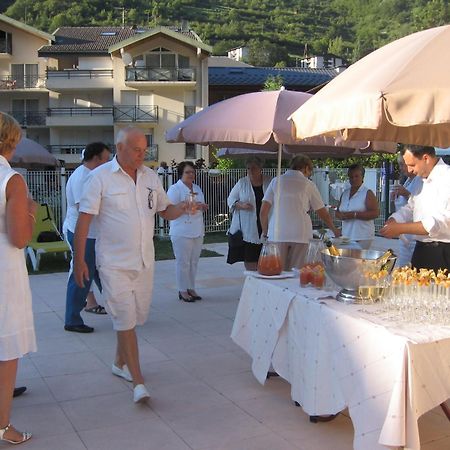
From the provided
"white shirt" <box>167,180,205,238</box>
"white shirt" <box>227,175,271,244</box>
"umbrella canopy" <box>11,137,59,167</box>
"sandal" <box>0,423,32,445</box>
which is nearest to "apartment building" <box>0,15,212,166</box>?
"umbrella canopy" <box>11,137,59,167</box>

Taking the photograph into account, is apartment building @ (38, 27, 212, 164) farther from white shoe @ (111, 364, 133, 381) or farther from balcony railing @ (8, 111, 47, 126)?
white shoe @ (111, 364, 133, 381)

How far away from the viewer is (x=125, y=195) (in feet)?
13.6

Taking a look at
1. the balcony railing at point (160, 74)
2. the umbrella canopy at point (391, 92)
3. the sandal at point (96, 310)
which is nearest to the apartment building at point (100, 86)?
the balcony railing at point (160, 74)

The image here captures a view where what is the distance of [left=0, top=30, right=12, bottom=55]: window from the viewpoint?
36812mm

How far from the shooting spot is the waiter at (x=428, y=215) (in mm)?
3762

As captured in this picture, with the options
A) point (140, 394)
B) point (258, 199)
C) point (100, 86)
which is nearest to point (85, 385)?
point (140, 394)

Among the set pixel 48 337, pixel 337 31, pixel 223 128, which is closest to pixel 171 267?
pixel 48 337

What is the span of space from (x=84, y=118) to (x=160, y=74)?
5326 millimetres

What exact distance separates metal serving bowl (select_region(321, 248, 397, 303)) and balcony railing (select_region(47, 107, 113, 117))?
3409 centimetres

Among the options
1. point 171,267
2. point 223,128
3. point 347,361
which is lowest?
point 171,267

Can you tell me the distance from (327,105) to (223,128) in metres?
2.26

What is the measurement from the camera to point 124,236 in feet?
13.6

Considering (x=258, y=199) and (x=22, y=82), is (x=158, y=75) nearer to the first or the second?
(x=22, y=82)

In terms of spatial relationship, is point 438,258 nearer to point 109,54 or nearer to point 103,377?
point 103,377
